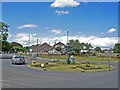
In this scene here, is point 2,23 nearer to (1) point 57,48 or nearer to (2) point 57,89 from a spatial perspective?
(1) point 57,48

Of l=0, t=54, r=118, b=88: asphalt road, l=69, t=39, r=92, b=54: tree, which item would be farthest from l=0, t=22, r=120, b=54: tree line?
l=0, t=54, r=118, b=88: asphalt road

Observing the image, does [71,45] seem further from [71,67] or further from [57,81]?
[57,81]

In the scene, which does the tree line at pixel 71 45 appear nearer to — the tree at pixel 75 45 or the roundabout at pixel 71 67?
the tree at pixel 75 45

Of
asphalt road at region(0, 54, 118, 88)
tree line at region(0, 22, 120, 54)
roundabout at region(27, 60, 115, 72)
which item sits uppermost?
tree line at region(0, 22, 120, 54)

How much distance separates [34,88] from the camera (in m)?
14.7

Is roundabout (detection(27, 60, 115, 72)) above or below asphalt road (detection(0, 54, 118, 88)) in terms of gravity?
above

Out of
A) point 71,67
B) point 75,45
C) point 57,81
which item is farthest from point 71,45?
point 57,81

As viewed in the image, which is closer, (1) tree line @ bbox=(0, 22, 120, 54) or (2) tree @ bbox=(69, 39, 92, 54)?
(1) tree line @ bbox=(0, 22, 120, 54)

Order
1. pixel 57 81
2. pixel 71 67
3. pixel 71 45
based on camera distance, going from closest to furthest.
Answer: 1. pixel 57 81
2. pixel 71 67
3. pixel 71 45

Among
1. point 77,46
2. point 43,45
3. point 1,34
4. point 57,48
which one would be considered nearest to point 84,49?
point 77,46

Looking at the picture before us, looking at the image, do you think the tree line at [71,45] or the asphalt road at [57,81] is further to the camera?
the tree line at [71,45]

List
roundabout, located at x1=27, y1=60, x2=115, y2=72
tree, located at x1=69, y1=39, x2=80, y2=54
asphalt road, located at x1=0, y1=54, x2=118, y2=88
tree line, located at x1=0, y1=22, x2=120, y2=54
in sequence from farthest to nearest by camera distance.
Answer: tree, located at x1=69, y1=39, x2=80, y2=54
tree line, located at x1=0, y1=22, x2=120, y2=54
roundabout, located at x1=27, y1=60, x2=115, y2=72
asphalt road, located at x1=0, y1=54, x2=118, y2=88

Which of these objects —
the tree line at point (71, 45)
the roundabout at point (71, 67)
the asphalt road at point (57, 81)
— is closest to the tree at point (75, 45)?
the tree line at point (71, 45)

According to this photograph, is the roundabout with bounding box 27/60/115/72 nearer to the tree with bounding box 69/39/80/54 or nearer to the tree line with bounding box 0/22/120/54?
the tree line with bounding box 0/22/120/54
